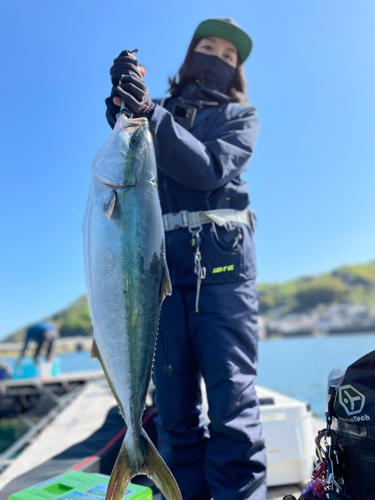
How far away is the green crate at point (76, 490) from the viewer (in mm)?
1885

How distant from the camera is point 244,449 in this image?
203 centimetres

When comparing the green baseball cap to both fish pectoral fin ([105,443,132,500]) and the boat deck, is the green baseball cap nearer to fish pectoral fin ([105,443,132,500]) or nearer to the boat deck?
fish pectoral fin ([105,443,132,500])

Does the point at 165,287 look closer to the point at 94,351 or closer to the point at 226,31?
the point at 94,351

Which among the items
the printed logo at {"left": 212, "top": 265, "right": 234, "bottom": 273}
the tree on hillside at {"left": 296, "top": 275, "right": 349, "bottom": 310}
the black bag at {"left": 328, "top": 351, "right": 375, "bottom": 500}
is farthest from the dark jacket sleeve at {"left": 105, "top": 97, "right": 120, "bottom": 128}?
the tree on hillside at {"left": 296, "top": 275, "right": 349, "bottom": 310}

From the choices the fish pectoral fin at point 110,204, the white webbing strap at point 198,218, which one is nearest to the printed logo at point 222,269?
the white webbing strap at point 198,218

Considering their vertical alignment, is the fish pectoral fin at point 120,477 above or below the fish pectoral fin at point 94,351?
below

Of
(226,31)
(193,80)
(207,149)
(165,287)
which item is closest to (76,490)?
(165,287)

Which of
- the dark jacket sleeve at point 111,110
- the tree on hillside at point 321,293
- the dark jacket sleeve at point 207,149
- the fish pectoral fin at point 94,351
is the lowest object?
the tree on hillside at point 321,293

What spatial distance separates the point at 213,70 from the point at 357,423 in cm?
253

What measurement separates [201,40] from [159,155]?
4.66 feet

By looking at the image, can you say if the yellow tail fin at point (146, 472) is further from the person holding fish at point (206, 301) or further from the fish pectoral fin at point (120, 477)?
the person holding fish at point (206, 301)

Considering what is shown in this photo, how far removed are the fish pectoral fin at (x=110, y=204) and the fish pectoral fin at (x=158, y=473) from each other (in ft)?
3.35

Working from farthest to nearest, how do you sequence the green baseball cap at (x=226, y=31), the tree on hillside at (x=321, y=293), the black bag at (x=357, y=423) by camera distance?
the tree on hillside at (x=321, y=293) → the green baseball cap at (x=226, y=31) → the black bag at (x=357, y=423)

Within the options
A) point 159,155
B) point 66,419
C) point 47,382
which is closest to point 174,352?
point 159,155
